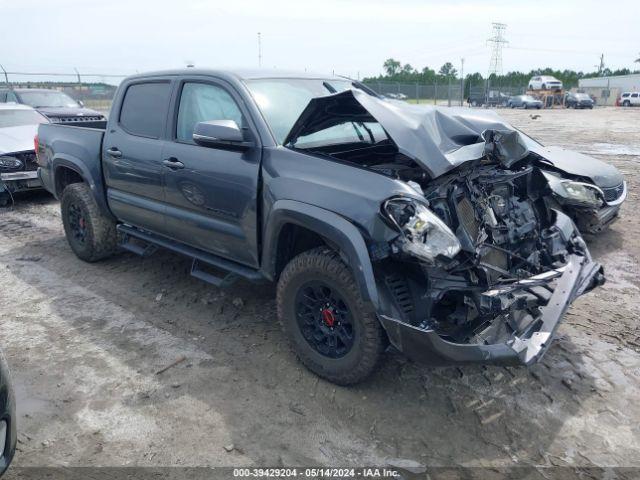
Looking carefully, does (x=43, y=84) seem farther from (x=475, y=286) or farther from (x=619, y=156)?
(x=475, y=286)

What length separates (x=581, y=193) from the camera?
511 cm

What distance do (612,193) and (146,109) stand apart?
5027mm

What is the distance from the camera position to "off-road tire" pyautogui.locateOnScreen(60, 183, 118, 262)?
213 inches

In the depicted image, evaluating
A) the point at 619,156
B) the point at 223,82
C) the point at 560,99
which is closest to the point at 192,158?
the point at 223,82

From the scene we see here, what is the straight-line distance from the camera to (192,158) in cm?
404

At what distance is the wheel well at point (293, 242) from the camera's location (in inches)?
138

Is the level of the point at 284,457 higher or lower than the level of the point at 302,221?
lower

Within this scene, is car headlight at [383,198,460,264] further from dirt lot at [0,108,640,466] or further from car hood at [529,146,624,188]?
car hood at [529,146,624,188]

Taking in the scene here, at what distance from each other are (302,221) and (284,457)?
1.34 m

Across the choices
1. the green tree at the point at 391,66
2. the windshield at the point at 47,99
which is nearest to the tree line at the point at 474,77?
the green tree at the point at 391,66

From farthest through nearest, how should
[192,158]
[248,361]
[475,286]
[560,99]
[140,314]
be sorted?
1. [560,99]
2. [140,314]
3. [192,158]
4. [248,361]
5. [475,286]

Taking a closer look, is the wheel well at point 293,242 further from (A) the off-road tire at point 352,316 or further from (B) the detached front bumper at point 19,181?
(B) the detached front bumper at point 19,181

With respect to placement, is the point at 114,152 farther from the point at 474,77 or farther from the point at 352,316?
the point at 474,77

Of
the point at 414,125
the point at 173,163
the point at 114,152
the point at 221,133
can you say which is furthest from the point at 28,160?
the point at 414,125
